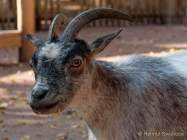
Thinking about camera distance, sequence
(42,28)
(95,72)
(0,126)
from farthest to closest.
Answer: (42,28) → (0,126) → (95,72)

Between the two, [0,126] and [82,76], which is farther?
[0,126]

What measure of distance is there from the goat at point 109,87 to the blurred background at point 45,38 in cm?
221

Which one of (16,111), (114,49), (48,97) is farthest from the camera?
(114,49)

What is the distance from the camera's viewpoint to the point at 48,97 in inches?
164

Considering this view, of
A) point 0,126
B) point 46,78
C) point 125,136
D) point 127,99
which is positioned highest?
point 46,78

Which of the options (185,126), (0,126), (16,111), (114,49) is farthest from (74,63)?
(114,49)

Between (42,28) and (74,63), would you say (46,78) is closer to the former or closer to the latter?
(74,63)

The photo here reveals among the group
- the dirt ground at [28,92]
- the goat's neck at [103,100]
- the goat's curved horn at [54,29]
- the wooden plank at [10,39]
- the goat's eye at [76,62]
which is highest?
the goat's curved horn at [54,29]

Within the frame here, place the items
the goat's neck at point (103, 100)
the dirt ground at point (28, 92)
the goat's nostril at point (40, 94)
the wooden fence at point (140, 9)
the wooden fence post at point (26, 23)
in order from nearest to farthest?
the goat's nostril at point (40, 94), the goat's neck at point (103, 100), the dirt ground at point (28, 92), the wooden fence post at point (26, 23), the wooden fence at point (140, 9)

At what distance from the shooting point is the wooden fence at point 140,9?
16172mm

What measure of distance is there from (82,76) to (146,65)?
808 millimetres

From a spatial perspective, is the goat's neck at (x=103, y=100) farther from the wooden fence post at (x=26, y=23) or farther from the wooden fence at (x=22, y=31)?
the wooden fence post at (x=26, y=23)

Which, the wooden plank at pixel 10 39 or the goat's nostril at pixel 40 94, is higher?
the goat's nostril at pixel 40 94

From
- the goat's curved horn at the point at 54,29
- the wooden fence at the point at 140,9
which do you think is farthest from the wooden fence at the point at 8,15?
the goat's curved horn at the point at 54,29
